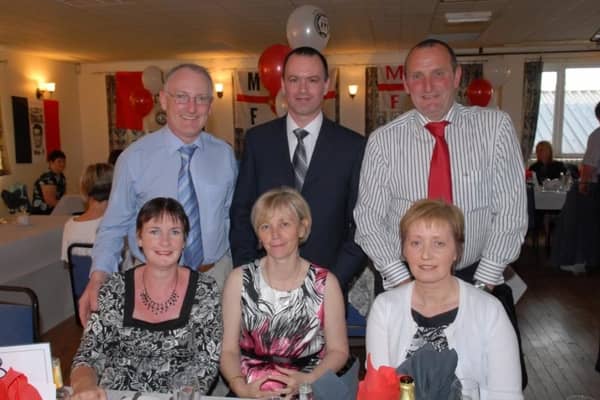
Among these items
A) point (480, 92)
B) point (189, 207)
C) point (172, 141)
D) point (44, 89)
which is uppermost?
point (44, 89)

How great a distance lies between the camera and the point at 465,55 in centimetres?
1056

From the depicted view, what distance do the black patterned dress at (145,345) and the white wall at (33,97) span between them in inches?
335

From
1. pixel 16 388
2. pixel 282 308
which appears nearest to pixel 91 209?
pixel 282 308

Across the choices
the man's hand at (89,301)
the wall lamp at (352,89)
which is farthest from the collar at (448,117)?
the wall lamp at (352,89)

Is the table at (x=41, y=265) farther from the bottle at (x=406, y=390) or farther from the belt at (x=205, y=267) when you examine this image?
the bottle at (x=406, y=390)

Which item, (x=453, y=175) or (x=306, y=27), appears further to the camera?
(x=306, y=27)

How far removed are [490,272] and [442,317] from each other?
0.49 m

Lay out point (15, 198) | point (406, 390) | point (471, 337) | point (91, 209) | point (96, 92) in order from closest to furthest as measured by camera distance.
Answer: point (406, 390)
point (471, 337)
point (91, 209)
point (15, 198)
point (96, 92)

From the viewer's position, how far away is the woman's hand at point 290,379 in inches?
77.6

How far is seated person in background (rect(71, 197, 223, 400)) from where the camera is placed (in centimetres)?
207

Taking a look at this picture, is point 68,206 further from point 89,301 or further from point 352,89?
point 352,89

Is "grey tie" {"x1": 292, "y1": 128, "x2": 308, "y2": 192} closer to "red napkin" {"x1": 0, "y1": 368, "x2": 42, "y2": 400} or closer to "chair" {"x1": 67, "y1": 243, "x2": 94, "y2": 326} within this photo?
"red napkin" {"x1": 0, "y1": 368, "x2": 42, "y2": 400}

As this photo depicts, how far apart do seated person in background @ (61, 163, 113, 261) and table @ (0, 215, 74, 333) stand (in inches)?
20.6

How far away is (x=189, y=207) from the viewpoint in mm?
2572
